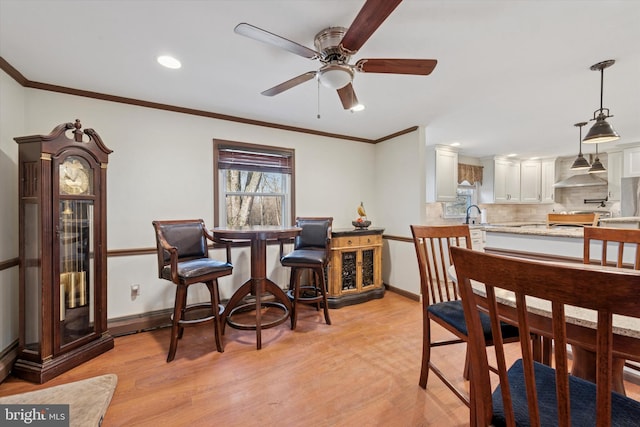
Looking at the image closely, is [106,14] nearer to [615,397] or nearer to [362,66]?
[362,66]

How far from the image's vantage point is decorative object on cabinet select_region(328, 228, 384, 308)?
325 cm

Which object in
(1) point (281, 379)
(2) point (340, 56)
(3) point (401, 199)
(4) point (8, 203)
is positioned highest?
(2) point (340, 56)

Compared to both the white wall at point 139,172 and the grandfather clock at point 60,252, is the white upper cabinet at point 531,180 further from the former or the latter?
the grandfather clock at point 60,252

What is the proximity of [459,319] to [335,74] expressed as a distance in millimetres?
1574

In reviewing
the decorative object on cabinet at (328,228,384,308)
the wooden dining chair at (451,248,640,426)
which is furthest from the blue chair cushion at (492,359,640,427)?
the decorative object on cabinet at (328,228,384,308)

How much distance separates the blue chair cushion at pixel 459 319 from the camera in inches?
54.0

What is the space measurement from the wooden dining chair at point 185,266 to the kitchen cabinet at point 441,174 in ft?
11.3

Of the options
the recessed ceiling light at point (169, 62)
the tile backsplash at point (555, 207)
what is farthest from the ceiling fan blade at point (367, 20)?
the tile backsplash at point (555, 207)

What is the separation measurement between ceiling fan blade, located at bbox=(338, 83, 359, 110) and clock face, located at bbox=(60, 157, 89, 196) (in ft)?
6.90

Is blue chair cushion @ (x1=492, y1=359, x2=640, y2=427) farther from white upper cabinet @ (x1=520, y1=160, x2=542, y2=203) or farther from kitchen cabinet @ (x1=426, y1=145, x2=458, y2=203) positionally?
white upper cabinet @ (x1=520, y1=160, x2=542, y2=203)

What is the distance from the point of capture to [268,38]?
1366 millimetres

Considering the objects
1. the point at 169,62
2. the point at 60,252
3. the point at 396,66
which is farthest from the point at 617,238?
the point at 60,252

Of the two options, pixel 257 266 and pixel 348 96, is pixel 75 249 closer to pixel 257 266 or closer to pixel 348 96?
pixel 257 266

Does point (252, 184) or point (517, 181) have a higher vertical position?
point (517, 181)
